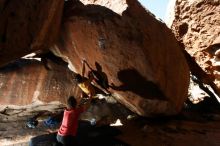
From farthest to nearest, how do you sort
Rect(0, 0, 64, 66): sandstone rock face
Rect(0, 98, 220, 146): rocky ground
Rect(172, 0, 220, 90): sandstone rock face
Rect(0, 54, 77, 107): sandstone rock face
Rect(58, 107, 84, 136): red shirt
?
Rect(0, 54, 77, 107): sandstone rock face < Rect(172, 0, 220, 90): sandstone rock face < Rect(0, 98, 220, 146): rocky ground < Rect(58, 107, 84, 136): red shirt < Rect(0, 0, 64, 66): sandstone rock face

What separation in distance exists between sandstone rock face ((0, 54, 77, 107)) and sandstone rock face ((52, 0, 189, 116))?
1146 millimetres

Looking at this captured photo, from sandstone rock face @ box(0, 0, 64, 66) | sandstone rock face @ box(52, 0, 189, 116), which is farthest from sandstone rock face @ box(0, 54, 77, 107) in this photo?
sandstone rock face @ box(0, 0, 64, 66)

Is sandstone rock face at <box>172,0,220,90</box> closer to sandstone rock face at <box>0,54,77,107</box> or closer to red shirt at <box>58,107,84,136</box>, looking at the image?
sandstone rock face at <box>0,54,77,107</box>

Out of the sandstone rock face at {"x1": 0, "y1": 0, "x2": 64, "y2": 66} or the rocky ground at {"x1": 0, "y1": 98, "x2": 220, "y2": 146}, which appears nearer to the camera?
the sandstone rock face at {"x1": 0, "y1": 0, "x2": 64, "y2": 66}

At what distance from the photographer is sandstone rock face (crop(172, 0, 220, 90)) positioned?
9.37m

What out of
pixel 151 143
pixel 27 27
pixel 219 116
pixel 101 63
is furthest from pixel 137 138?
pixel 27 27

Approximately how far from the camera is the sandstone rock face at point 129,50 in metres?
7.80

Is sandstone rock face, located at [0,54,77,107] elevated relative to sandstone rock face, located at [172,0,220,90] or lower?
lower

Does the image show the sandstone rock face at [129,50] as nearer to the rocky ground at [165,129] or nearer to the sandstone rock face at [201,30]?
the rocky ground at [165,129]

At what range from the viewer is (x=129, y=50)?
796 cm

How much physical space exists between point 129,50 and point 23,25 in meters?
2.98

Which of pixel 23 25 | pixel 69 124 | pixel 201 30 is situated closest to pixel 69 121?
pixel 69 124

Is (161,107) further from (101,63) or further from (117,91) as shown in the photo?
(101,63)

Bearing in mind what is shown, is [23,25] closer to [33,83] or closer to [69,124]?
[69,124]
